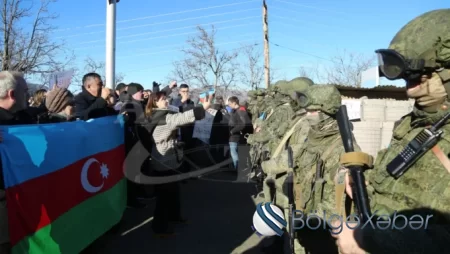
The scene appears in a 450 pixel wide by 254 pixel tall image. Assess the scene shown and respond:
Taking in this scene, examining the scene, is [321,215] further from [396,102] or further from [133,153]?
[396,102]

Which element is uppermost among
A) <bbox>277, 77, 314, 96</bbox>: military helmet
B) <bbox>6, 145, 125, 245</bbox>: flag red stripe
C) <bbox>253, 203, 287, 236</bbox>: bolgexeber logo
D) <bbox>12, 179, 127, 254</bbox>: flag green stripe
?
<bbox>277, 77, 314, 96</bbox>: military helmet

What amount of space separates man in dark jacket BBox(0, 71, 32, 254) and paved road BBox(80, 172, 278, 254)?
98.5 inches

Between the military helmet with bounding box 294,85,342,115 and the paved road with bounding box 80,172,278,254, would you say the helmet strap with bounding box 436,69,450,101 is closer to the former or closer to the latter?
Answer: the military helmet with bounding box 294,85,342,115

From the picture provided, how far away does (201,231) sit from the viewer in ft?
21.6

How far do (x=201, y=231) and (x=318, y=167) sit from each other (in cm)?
335

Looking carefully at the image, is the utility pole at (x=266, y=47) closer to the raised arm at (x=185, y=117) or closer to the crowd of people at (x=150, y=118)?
the crowd of people at (x=150, y=118)

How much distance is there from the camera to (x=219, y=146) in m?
13.2

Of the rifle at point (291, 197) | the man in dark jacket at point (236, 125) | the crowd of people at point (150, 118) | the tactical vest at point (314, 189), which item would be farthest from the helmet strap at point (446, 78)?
the man in dark jacket at point (236, 125)

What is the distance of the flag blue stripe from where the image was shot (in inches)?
131

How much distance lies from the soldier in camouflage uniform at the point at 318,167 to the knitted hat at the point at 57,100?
3079 millimetres

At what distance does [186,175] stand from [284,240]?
16.4ft

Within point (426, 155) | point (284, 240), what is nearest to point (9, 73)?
point (426, 155)

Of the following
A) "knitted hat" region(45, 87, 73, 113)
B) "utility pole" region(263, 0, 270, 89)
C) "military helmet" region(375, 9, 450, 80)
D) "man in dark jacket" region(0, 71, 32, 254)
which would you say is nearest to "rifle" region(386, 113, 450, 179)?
"military helmet" region(375, 9, 450, 80)

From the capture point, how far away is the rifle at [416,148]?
5.52 ft
